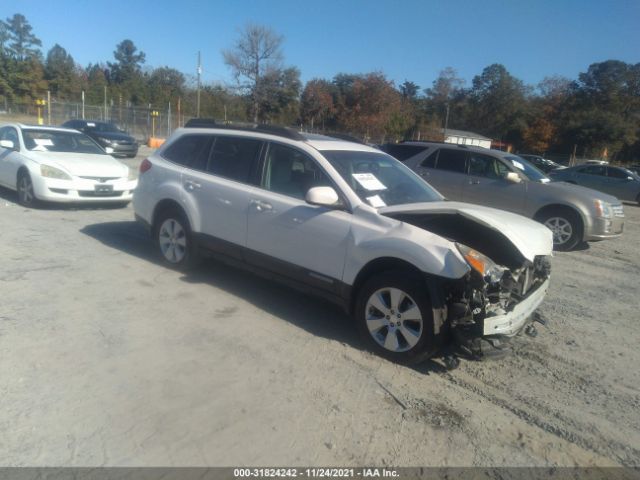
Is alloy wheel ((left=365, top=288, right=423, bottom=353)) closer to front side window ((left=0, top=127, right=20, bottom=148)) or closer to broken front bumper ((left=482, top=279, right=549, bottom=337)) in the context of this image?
broken front bumper ((left=482, top=279, right=549, bottom=337))

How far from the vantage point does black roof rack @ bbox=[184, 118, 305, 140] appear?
5.14 m

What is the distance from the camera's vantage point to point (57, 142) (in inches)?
377

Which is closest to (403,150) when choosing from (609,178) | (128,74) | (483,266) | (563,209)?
(563,209)

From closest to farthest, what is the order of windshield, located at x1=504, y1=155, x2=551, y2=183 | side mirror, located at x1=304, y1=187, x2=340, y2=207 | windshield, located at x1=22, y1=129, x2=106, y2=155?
1. side mirror, located at x1=304, y1=187, x2=340, y2=207
2. windshield, located at x1=22, y1=129, x2=106, y2=155
3. windshield, located at x1=504, y1=155, x2=551, y2=183

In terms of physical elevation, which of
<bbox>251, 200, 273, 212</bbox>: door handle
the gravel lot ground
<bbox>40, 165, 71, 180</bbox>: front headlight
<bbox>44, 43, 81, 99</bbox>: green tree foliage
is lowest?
the gravel lot ground

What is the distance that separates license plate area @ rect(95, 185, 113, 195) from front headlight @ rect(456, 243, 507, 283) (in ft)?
23.9

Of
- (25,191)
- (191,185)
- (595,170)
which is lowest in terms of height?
(25,191)

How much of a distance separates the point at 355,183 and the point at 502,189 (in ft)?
19.5

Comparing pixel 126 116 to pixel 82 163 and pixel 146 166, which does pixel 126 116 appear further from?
pixel 146 166

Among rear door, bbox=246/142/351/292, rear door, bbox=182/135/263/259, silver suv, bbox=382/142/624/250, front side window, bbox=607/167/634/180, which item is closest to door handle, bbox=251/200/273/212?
rear door, bbox=246/142/351/292

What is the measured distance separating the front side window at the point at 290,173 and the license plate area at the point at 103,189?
5.05 meters

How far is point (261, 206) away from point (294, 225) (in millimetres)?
514

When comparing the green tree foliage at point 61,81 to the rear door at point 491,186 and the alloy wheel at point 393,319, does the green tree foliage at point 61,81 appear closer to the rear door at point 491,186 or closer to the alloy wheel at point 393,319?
the rear door at point 491,186

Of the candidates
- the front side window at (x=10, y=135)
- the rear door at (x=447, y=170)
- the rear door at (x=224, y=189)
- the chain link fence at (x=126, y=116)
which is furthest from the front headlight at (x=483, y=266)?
the chain link fence at (x=126, y=116)
